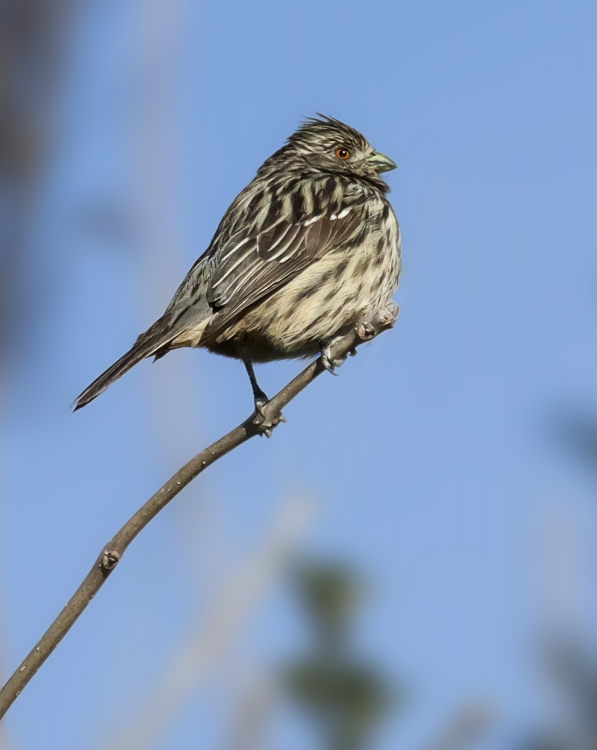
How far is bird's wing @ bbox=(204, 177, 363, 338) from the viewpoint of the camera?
512 cm

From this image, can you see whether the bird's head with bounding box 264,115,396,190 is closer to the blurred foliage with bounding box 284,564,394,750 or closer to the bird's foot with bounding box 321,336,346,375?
the bird's foot with bounding box 321,336,346,375

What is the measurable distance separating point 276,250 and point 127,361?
1.18 meters

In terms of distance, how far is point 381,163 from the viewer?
679 centimetres

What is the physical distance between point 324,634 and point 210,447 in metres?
0.72

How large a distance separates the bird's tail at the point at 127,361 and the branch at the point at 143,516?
0.77 meters

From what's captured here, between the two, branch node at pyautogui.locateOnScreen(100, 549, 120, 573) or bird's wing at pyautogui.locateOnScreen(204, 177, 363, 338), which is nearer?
branch node at pyautogui.locateOnScreen(100, 549, 120, 573)

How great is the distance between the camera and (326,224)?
565cm

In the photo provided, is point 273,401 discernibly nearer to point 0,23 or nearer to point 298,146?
point 0,23

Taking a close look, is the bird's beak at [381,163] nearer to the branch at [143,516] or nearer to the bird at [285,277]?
the bird at [285,277]

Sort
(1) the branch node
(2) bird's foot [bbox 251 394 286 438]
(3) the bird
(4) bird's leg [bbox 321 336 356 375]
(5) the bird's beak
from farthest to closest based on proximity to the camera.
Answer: (5) the bird's beak < (3) the bird < (2) bird's foot [bbox 251 394 286 438] < (4) bird's leg [bbox 321 336 356 375] < (1) the branch node

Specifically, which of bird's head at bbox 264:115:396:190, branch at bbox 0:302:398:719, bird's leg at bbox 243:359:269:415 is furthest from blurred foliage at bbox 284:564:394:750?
bird's head at bbox 264:115:396:190

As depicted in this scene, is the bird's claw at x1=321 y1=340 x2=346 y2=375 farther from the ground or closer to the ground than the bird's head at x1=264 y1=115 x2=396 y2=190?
closer to the ground

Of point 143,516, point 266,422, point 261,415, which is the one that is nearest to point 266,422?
point 266,422

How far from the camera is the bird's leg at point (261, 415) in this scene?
454 centimetres
